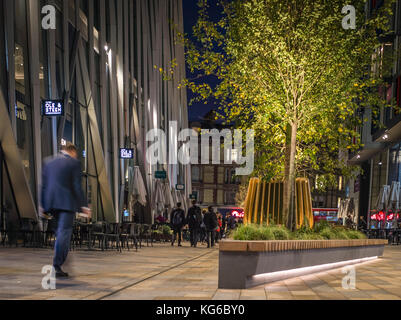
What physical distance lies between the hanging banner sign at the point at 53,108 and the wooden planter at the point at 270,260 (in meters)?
9.21

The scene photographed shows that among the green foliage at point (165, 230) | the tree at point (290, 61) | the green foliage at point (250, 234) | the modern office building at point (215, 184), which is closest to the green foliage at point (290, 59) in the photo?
the tree at point (290, 61)

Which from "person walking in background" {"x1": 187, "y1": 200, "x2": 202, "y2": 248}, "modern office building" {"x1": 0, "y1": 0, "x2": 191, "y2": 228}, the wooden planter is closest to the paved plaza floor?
the wooden planter

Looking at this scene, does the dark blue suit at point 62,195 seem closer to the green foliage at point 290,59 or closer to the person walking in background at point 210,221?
the green foliage at point 290,59

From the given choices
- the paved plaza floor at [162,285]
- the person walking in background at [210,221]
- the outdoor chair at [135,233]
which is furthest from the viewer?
the person walking in background at [210,221]

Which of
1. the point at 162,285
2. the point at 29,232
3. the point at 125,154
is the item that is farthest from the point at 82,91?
the point at 162,285

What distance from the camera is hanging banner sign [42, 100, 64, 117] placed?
1672 centimetres

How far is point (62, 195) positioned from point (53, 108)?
9657 mm

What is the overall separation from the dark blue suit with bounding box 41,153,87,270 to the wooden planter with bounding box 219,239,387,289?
213 cm

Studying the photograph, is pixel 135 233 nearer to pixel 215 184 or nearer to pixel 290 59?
pixel 290 59

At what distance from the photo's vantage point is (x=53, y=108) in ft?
55.1

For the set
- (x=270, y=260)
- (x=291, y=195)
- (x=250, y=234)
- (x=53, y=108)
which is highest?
(x=53, y=108)

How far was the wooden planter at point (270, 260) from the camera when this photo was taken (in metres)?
7.63
